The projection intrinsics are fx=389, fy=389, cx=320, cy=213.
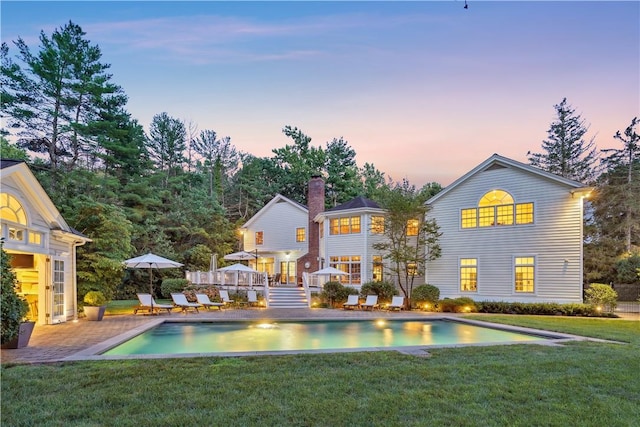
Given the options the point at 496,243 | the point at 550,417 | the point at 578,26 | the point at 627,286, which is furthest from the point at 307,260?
the point at 550,417

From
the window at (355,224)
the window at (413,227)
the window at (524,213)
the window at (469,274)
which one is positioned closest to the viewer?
the window at (524,213)

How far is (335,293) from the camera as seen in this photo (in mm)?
20188

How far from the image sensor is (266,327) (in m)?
13.5

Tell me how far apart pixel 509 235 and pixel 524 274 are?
1.93m

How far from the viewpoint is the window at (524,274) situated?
18.1 m

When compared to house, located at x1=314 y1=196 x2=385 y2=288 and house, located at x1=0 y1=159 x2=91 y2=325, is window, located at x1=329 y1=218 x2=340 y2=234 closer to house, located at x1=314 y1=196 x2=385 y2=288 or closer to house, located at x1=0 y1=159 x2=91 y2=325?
house, located at x1=314 y1=196 x2=385 y2=288

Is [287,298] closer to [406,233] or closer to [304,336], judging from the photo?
[406,233]

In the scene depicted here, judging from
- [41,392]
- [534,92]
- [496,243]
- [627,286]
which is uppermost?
[534,92]

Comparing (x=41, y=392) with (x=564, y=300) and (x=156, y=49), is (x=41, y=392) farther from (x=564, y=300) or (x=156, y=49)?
(x=564, y=300)

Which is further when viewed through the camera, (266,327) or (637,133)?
(637,133)

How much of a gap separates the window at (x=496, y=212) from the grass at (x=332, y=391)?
12.5 m

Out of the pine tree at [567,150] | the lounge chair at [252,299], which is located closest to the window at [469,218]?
the lounge chair at [252,299]

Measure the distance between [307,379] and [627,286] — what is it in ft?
89.0

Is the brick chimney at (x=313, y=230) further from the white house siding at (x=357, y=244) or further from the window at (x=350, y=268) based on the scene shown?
the window at (x=350, y=268)
